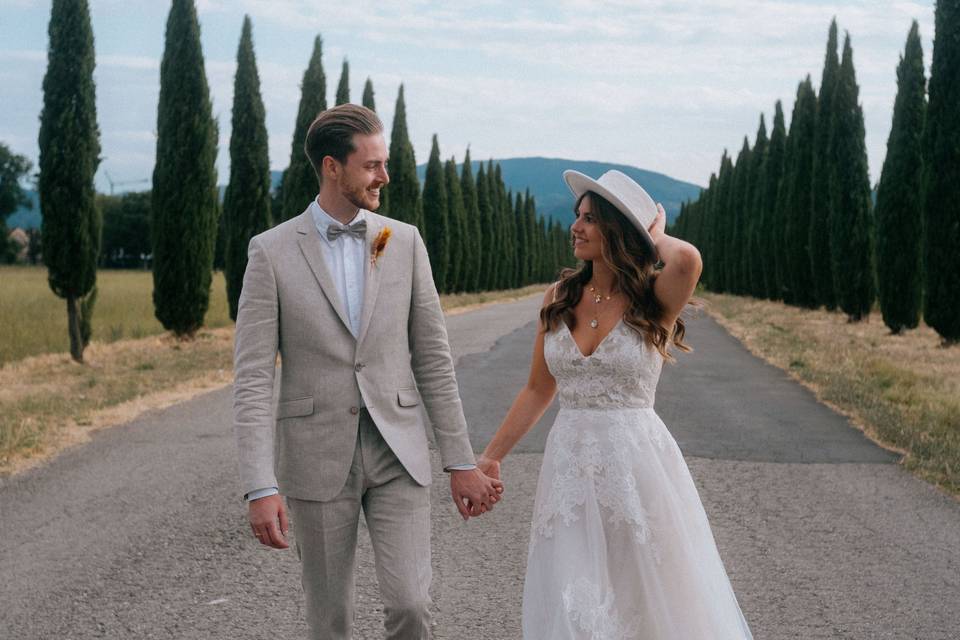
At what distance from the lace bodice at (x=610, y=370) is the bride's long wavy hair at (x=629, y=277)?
4 cm

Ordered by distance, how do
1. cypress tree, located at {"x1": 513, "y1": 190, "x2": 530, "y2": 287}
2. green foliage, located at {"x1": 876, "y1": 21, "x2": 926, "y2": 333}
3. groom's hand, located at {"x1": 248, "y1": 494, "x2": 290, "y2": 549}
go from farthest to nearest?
1. cypress tree, located at {"x1": 513, "y1": 190, "x2": 530, "y2": 287}
2. green foliage, located at {"x1": 876, "y1": 21, "x2": 926, "y2": 333}
3. groom's hand, located at {"x1": 248, "y1": 494, "x2": 290, "y2": 549}

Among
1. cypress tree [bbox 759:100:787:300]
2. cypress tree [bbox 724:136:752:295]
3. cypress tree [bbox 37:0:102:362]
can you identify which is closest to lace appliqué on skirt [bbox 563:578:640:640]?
cypress tree [bbox 37:0:102:362]

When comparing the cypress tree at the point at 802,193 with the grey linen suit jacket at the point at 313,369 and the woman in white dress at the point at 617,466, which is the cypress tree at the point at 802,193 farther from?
the grey linen suit jacket at the point at 313,369

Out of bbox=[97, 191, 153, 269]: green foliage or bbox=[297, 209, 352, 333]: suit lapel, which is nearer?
bbox=[297, 209, 352, 333]: suit lapel

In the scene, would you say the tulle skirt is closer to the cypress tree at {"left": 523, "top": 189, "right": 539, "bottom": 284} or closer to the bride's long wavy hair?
the bride's long wavy hair

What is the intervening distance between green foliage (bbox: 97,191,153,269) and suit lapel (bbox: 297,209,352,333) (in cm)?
8395

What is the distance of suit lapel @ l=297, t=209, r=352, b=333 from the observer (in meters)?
3.27

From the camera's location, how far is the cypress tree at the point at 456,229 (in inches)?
1965

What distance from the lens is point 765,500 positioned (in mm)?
7148

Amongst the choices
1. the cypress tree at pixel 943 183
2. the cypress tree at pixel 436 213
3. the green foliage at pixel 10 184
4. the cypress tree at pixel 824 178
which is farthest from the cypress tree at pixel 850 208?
the green foliage at pixel 10 184

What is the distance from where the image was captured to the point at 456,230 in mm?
50281

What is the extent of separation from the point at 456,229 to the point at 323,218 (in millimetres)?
47082

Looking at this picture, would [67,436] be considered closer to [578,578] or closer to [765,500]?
[765,500]

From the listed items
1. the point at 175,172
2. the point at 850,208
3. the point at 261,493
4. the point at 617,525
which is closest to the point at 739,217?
the point at 850,208
